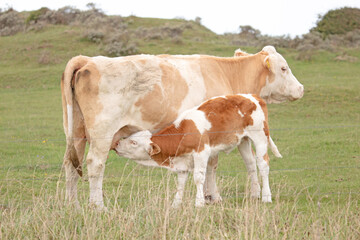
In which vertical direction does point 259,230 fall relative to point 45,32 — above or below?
below

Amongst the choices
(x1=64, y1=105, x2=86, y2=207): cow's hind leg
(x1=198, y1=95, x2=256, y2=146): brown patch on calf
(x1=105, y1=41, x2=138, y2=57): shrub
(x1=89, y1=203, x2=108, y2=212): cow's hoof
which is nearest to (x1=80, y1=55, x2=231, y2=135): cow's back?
(x1=198, y1=95, x2=256, y2=146): brown patch on calf

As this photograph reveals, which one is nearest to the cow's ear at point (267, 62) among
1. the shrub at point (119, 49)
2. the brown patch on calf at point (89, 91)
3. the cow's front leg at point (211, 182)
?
the cow's front leg at point (211, 182)

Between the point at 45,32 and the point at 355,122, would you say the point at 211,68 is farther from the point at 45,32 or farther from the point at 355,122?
the point at 45,32

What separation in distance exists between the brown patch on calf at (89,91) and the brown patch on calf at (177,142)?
930 mm

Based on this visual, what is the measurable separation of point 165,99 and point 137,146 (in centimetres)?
88

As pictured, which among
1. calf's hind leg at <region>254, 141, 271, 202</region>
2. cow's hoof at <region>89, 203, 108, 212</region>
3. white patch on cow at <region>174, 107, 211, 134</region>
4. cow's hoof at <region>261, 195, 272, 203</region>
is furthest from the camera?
calf's hind leg at <region>254, 141, 271, 202</region>

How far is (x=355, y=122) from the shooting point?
15602mm

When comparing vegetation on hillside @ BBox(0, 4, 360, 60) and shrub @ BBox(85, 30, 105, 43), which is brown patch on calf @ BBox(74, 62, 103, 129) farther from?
shrub @ BBox(85, 30, 105, 43)

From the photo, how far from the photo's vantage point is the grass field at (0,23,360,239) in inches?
216

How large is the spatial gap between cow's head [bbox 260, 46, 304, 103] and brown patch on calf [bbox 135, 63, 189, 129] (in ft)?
6.68

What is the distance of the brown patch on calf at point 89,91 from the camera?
7262 millimetres

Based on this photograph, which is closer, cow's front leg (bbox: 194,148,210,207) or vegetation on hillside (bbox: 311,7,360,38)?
cow's front leg (bbox: 194,148,210,207)

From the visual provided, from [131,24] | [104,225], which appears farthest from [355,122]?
[131,24]

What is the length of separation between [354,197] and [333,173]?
1835mm
